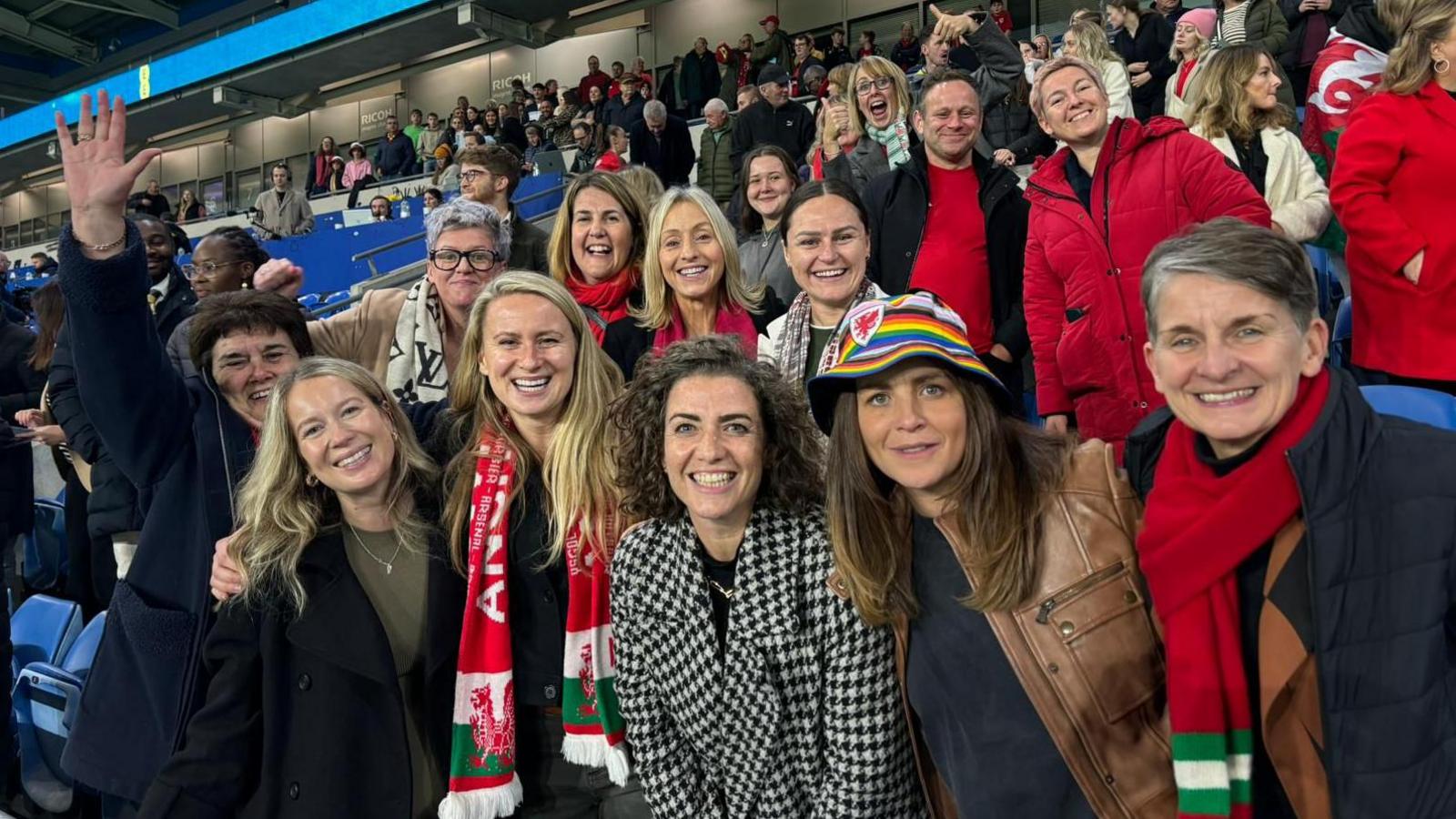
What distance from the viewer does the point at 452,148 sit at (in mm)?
14008

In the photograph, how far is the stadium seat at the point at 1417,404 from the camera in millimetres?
1715

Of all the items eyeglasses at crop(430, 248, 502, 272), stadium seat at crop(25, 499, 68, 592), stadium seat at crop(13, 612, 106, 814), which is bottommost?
stadium seat at crop(13, 612, 106, 814)

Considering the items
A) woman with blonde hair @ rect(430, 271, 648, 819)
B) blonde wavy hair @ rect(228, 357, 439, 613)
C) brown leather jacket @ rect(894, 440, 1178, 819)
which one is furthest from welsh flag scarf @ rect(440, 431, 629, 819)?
brown leather jacket @ rect(894, 440, 1178, 819)

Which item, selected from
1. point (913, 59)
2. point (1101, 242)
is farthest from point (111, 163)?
point (913, 59)

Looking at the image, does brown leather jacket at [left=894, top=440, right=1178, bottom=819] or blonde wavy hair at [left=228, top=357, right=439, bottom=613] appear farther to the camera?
blonde wavy hair at [left=228, top=357, right=439, bottom=613]

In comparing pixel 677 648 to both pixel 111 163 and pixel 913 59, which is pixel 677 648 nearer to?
pixel 111 163

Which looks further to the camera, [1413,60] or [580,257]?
[580,257]

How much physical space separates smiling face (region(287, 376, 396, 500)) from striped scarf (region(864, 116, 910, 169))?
2588 mm

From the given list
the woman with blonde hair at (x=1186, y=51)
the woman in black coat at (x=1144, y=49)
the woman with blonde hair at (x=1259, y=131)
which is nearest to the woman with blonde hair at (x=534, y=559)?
the woman with blonde hair at (x=1259, y=131)

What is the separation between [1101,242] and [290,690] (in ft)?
7.29

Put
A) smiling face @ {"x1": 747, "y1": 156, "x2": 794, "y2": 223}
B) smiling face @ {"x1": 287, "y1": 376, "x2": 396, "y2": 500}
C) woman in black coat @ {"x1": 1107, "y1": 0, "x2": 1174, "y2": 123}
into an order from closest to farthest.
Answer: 1. smiling face @ {"x1": 287, "y1": 376, "x2": 396, "y2": 500}
2. smiling face @ {"x1": 747, "y1": 156, "x2": 794, "y2": 223}
3. woman in black coat @ {"x1": 1107, "y1": 0, "x2": 1174, "y2": 123}

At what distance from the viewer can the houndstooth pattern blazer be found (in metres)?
1.70

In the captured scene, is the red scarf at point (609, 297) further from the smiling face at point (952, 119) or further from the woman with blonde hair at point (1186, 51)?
the woman with blonde hair at point (1186, 51)

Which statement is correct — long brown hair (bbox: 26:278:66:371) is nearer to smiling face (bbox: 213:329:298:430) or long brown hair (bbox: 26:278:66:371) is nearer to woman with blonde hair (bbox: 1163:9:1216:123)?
smiling face (bbox: 213:329:298:430)
